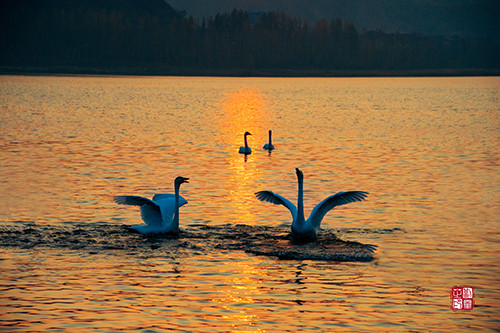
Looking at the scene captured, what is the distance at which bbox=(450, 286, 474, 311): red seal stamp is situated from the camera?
13.8 metres

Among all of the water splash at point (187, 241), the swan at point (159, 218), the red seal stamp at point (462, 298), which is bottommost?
A: the red seal stamp at point (462, 298)

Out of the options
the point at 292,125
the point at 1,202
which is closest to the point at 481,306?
the point at 1,202

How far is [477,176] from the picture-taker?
32.2 m

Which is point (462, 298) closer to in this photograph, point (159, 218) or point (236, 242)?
point (236, 242)

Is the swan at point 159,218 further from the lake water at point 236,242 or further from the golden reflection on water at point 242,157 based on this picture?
the golden reflection on water at point 242,157

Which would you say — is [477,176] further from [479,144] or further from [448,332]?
[448,332]

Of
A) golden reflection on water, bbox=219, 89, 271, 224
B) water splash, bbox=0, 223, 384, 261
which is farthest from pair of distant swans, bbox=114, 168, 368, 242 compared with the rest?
golden reflection on water, bbox=219, 89, 271, 224

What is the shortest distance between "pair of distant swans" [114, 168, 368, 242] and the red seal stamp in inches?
160

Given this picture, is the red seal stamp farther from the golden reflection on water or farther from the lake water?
the golden reflection on water

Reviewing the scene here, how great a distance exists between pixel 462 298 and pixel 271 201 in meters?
6.33

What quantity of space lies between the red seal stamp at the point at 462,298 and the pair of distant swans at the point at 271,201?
13.3ft

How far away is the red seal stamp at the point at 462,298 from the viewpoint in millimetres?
13758

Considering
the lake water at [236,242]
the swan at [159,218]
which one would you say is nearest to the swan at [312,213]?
the lake water at [236,242]

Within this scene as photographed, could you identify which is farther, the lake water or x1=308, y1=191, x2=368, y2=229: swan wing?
x1=308, y1=191, x2=368, y2=229: swan wing
